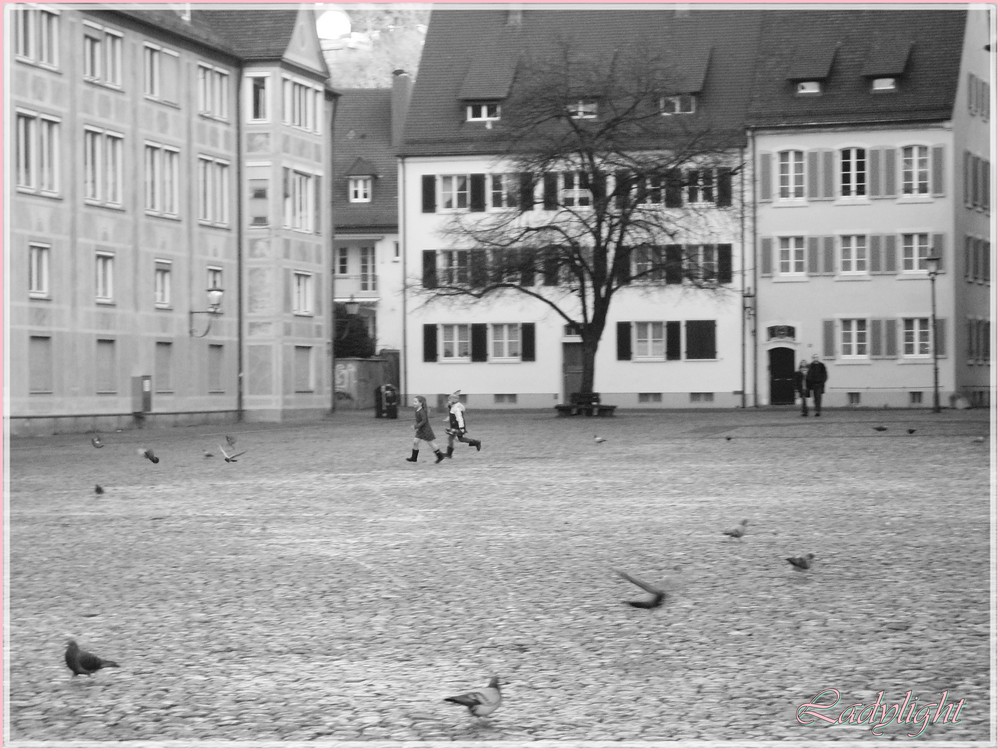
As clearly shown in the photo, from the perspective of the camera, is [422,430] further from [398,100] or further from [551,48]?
[398,100]

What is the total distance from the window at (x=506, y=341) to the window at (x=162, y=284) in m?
21.0

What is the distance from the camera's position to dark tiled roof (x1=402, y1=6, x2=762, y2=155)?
222 ft

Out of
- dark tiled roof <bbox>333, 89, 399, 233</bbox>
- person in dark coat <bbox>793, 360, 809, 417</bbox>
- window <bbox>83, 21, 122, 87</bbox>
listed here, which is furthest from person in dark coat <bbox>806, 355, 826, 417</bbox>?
dark tiled roof <bbox>333, 89, 399, 233</bbox>

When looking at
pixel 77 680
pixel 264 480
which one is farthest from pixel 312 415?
pixel 77 680

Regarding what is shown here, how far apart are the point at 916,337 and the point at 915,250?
10.4ft

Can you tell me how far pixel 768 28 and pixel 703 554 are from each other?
2236 inches

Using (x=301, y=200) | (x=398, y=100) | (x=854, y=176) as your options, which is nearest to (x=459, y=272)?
(x=301, y=200)

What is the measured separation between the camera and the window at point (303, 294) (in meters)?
54.2

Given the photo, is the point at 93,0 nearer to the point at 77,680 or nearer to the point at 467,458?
the point at 467,458

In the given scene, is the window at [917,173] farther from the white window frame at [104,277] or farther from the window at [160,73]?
the white window frame at [104,277]

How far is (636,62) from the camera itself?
2024 inches

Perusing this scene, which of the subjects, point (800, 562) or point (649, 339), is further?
point (649, 339)

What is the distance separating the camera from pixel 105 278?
45.8 metres

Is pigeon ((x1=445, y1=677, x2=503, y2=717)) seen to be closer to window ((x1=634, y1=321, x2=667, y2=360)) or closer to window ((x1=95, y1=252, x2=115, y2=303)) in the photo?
window ((x1=95, y1=252, x2=115, y2=303))
